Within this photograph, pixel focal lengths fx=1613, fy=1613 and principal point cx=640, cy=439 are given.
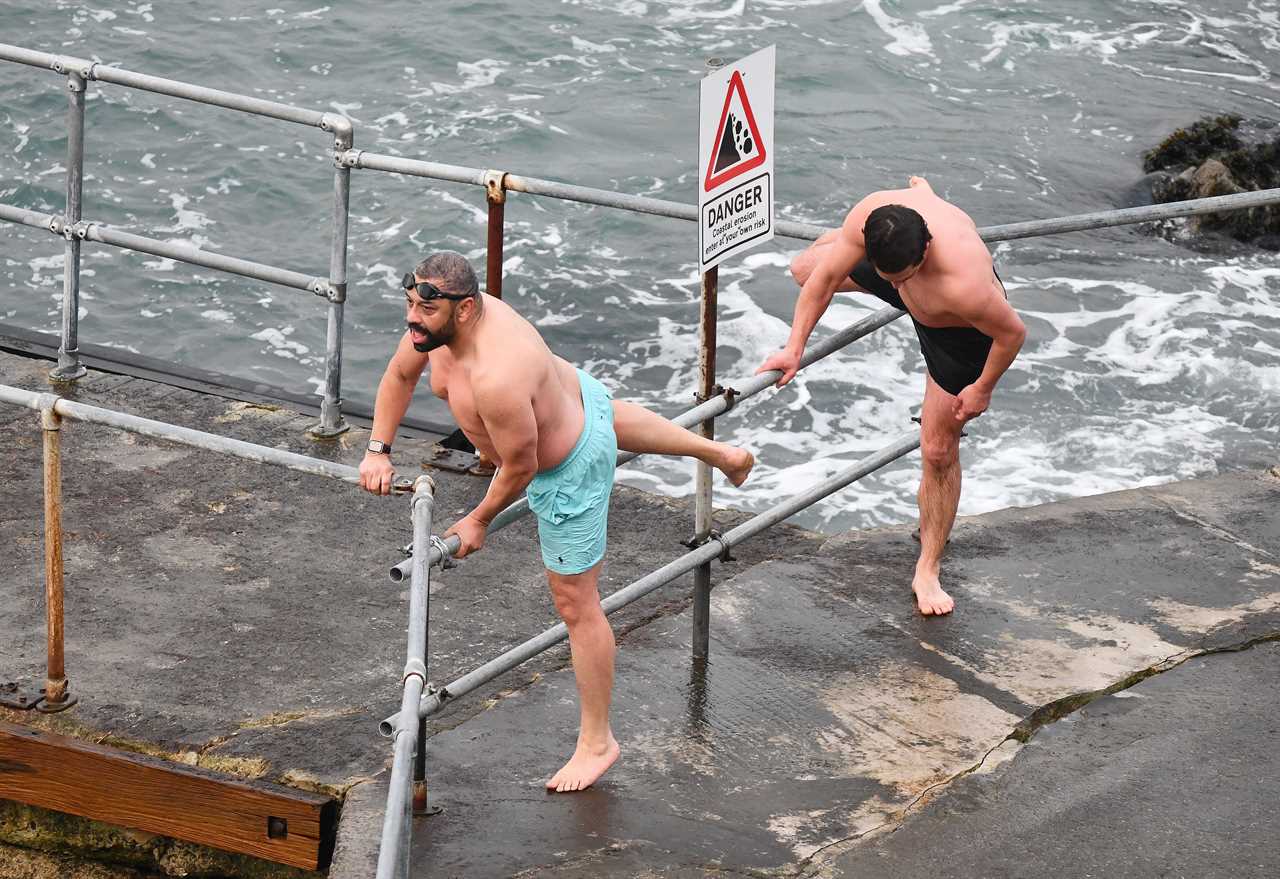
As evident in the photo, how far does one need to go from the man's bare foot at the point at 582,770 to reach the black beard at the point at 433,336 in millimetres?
1194

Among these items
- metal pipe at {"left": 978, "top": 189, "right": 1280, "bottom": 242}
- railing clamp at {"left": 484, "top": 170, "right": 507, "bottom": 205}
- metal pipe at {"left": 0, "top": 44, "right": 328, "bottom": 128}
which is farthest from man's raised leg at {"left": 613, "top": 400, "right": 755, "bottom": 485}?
metal pipe at {"left": 0, "top": 44, "right": 328, "bottom": 128}

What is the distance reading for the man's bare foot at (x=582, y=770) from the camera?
4.40 metres

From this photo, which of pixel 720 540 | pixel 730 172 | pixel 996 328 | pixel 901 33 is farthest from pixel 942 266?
pixel 901 33

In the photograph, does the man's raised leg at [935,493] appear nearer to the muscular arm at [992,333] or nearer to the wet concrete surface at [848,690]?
the wet concrete surface at [848,690]

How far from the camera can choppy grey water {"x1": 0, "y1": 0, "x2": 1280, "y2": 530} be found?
1202 cm

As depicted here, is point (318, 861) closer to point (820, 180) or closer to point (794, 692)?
point (794, 692)

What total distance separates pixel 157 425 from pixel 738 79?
1.89 metres

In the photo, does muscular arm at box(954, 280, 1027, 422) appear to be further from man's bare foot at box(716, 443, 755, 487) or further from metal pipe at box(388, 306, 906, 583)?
man's bare foot at box(716, 443, 755, 487)

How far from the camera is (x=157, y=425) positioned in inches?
167

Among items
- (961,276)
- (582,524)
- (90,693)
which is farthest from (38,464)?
(961,276)

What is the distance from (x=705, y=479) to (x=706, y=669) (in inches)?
23.9

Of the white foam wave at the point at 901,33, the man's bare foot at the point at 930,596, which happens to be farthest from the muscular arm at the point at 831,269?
the white foam wave at the point at 901,33

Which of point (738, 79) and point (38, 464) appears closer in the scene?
point (738, 79)

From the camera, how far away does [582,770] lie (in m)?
4.41
